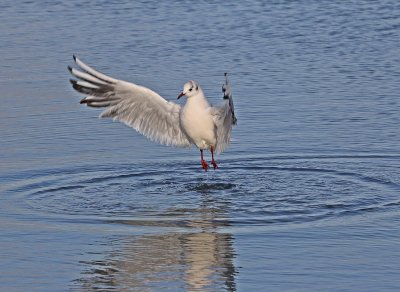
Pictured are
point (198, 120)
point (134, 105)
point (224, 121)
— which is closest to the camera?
point (224, 121)

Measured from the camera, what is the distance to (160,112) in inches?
510

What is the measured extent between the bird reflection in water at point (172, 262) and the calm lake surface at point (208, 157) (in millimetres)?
21

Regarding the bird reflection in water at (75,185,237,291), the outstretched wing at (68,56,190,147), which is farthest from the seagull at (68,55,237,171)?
the bird reflection in water at (75,185,237,291)

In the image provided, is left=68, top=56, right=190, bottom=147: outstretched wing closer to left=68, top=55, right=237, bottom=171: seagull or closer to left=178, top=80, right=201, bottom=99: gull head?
left=68, top=55, right=237, bottom=171: seagull

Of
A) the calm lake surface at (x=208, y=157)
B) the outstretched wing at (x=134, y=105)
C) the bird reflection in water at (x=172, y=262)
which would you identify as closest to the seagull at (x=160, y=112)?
the outstretched wing at (x=134, y=105)

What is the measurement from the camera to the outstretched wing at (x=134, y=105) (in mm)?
12516

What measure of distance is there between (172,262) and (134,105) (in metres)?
4.03

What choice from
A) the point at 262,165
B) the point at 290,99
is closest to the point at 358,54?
the point at 290,99

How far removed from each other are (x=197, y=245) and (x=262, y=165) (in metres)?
2.96

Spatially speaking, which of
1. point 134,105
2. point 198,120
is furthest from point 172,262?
point 134,105

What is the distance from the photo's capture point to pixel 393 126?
1344 centimetres

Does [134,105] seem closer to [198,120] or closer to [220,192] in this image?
[198,120]

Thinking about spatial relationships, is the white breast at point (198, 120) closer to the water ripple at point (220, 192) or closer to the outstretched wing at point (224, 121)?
the outstretched wing at point (224, 121)

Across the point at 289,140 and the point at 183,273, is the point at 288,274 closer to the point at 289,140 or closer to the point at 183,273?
the point at 183,273
